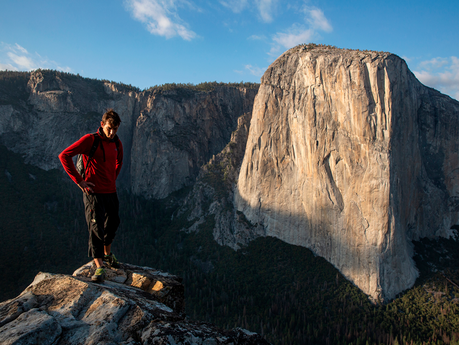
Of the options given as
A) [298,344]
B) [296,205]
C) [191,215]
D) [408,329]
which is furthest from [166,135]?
[408,329]

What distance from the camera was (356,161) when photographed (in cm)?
4009

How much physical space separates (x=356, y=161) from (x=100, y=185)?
3989cm

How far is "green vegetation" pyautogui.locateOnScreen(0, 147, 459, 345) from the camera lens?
35.1 meters

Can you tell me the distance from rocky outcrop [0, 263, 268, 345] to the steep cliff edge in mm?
39431

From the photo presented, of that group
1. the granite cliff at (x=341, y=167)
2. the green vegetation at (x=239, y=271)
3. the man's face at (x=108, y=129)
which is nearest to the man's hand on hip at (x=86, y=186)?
the man's face at (x=108, y=129)

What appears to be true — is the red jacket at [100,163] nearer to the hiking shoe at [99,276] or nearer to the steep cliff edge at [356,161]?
the hiking shoe at [99,276]

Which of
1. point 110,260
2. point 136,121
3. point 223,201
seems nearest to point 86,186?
point 110,260

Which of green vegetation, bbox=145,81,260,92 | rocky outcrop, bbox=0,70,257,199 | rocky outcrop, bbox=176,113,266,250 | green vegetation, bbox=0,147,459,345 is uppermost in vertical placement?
green vegetation, bbox=145,81,260,92

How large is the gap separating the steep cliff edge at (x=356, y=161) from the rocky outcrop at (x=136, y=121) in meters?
32.5

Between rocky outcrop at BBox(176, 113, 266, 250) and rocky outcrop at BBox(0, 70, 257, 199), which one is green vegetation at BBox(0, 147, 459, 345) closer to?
rocky outcrop at BBox(176, 113, 266, 250)

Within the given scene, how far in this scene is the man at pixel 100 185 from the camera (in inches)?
253

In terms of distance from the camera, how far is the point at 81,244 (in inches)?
2183

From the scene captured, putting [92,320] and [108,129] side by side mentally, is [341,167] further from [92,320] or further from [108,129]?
[92,320]

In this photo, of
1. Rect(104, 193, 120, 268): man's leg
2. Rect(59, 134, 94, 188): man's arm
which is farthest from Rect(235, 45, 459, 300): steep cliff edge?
Rect(59, 134, 94, 188): man's arm
